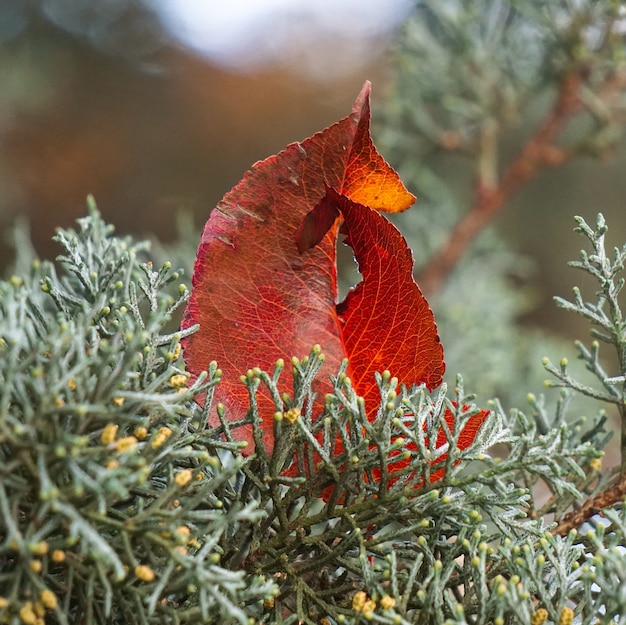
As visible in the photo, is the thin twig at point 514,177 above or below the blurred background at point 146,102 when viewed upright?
below

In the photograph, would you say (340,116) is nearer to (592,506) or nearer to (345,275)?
(345,275)

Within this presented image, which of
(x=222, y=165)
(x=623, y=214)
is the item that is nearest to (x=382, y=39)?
(x=222, y=165)

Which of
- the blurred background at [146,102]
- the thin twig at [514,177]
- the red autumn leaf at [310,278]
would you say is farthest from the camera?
the blurred background at [146,102]

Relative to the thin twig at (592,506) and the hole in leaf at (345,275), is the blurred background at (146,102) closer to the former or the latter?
the hole in leaf at (345,275)

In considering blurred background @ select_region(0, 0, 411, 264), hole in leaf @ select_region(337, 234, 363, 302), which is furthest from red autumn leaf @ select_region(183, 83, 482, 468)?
blurred background @ select_region(0, 0, 411, 264)

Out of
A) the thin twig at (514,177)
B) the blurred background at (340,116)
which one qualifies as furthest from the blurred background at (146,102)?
the thin twig at (514,177)

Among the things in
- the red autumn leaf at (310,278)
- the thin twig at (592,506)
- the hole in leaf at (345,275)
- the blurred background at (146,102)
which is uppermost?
the blurred background at (146,102)

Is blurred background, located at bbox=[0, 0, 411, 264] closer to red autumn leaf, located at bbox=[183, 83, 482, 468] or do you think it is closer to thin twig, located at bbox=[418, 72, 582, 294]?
thin twig, located at bbox=[418, 72, 582, 294]

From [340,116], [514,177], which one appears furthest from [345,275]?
[340,116]
